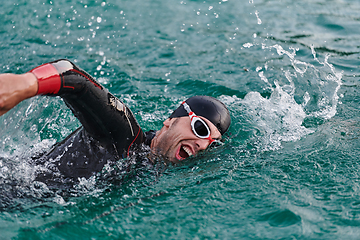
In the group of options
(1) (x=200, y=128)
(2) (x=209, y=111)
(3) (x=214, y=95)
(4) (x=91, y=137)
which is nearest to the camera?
(4) (x=91, y=137)

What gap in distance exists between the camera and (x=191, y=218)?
134 inches

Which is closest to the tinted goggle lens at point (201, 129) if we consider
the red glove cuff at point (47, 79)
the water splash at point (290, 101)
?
the water splash at point (290, 101)

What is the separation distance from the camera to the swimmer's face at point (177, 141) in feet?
13.4

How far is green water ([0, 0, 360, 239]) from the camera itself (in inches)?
134

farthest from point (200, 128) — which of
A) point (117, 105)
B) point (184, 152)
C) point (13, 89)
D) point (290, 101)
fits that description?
point (290, 101)

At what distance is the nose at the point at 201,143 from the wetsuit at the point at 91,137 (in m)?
0.69

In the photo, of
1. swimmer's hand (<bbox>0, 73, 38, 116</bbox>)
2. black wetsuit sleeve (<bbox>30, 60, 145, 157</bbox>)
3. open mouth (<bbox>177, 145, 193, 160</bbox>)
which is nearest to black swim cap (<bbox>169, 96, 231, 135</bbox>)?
open mouth (<bbox>177, 145, 193, 160</bbox>)

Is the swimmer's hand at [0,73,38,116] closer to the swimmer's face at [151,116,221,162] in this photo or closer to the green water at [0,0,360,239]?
the green water at [0,0,360,239]

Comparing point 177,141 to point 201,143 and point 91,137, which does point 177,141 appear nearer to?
point 201,143

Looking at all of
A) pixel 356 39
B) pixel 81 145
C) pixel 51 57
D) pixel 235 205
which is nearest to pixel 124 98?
pixel 51 57

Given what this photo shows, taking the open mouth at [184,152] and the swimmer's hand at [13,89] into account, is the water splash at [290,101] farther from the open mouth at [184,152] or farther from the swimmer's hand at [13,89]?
the swimmer's hand at [13,89]

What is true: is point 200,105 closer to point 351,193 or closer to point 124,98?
point 351,193

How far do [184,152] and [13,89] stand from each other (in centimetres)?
242

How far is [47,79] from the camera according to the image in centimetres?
282
